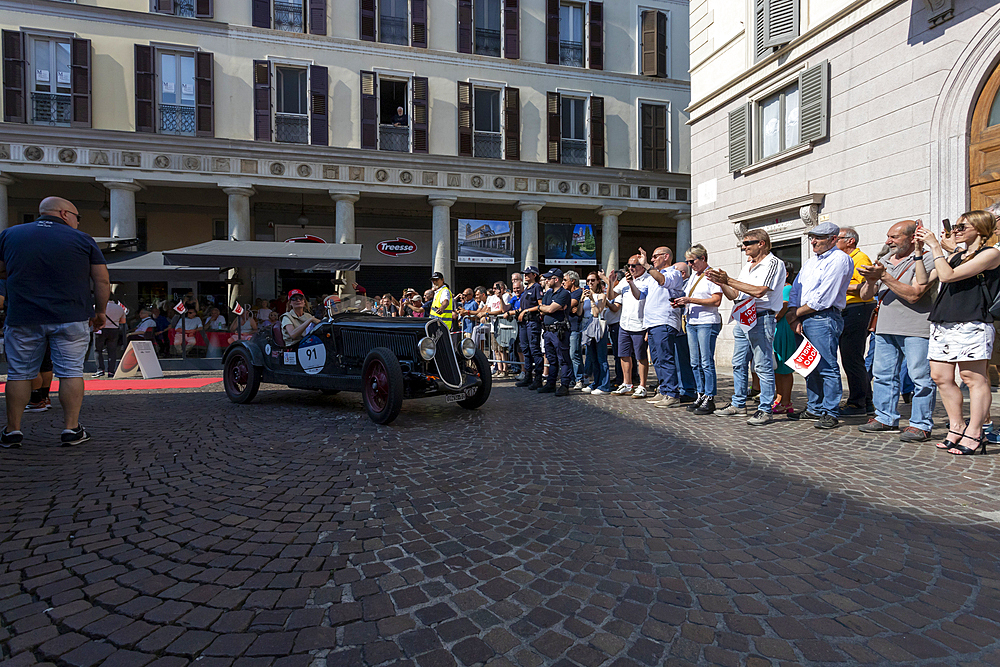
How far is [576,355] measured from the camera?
823 cm

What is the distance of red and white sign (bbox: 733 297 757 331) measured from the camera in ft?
17.7

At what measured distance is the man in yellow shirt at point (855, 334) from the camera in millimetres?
5469

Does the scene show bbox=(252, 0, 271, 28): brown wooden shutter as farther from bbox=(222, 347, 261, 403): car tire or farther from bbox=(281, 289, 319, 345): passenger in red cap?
bbox=(222, 347, 261, 403): car tire

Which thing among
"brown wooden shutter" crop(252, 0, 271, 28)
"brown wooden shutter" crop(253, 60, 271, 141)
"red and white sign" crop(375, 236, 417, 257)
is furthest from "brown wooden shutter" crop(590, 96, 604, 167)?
"brown wooden shutter" crop(252, 0, 271, 28)

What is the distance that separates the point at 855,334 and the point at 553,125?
16380mm

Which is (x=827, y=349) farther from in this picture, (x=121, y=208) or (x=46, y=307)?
(x=121, y=208)

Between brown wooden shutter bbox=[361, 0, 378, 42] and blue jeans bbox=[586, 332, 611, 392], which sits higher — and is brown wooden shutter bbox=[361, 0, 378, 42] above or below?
above

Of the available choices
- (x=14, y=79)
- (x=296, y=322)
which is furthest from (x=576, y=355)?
(x=14, y=79)

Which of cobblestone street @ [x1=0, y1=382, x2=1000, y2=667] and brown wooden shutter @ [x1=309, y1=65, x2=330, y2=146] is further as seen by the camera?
brown wooden shutter @ [x1=309, y1=65, x2=330, y2=146]

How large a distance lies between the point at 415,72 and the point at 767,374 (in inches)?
683

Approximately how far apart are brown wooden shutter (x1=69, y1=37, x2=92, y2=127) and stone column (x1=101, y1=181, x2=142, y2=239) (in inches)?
77.8

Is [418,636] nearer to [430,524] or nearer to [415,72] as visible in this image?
[430,524]

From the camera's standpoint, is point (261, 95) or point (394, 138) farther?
point (394, 138)

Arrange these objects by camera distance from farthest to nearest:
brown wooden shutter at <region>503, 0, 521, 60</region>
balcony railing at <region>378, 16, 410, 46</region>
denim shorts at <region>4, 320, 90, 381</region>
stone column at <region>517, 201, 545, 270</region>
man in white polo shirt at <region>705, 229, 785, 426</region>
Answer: stone column at <region>517, 201, 545, 270</region> < brown wooden shutter at <region>503, 0, 521, 60</region> < balcony railing at <region>378, 16, 410, 46</region> < man in white polo shirt at <region>705, 229, 785, 426</region> < denim shorts at <region>4, 320, 90, 381</region>
